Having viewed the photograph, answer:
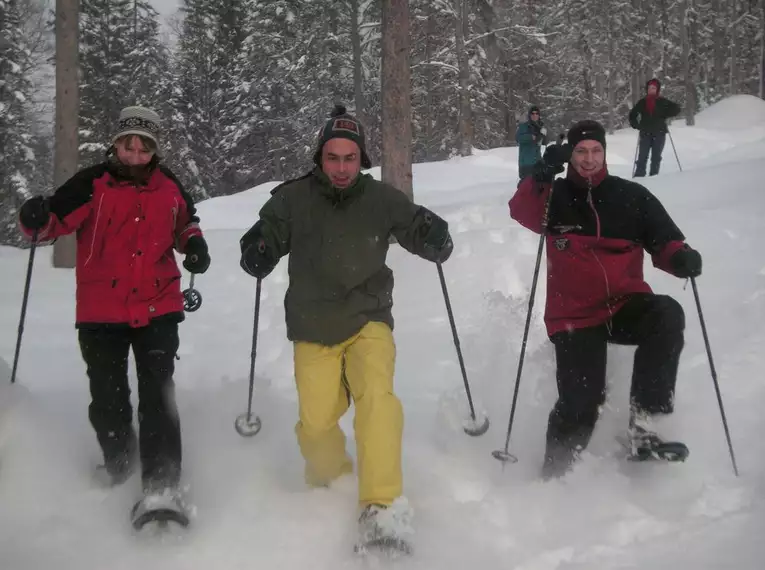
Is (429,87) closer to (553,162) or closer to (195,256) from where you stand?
(553,162)

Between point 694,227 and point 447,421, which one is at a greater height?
point 694,227

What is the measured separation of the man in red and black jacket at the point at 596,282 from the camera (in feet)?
10.5

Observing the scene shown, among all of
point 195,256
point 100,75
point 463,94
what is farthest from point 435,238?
point 100,75

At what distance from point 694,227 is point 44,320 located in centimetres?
713

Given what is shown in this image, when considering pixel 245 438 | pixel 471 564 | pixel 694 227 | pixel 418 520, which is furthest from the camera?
pixel 694 227

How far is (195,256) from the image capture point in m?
3.27

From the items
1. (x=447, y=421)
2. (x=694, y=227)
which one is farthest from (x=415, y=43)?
(x=447, y=421)

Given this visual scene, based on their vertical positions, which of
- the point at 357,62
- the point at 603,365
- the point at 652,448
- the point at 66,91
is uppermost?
the point at 357,62

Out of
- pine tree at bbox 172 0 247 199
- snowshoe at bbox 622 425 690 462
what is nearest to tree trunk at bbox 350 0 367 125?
pine tree at bbox 172 0 247 199

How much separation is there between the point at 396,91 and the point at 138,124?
5312 millimetres

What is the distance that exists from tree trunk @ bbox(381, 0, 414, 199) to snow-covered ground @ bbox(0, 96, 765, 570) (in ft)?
6.59

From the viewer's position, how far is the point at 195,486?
11.2 ft

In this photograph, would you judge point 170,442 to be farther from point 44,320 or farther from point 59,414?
point 44,320

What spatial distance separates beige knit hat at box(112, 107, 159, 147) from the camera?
10.5 ft
